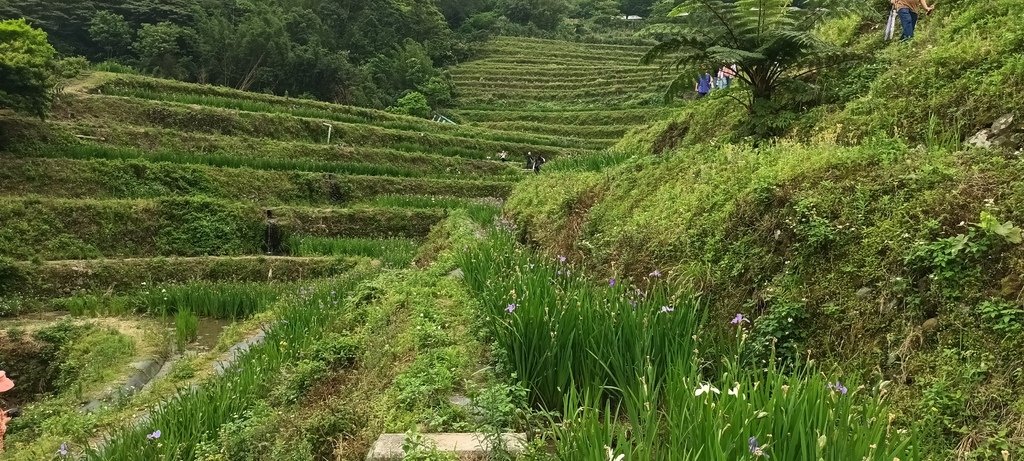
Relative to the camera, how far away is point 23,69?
1232 centimetres

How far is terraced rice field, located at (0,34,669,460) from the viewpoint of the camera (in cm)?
783

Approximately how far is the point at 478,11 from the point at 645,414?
206 feet

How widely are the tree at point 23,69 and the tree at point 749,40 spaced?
44.4 ft

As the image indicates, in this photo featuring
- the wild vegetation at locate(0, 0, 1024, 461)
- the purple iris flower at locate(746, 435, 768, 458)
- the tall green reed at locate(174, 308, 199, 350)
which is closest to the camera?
the purple iris flower at locate(746, 435, 768, 458)

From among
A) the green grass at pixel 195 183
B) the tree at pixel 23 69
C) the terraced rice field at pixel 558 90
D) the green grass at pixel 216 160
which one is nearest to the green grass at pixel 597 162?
the green grass at pixel 195 183

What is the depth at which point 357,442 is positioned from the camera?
2816mm

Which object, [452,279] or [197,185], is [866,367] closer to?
[452,279]

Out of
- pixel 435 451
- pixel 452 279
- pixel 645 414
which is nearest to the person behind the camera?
pixel 645 414

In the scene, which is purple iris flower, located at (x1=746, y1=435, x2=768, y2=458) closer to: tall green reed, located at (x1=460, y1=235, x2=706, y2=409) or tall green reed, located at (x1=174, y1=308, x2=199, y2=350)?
tall green reed, located at (x1=460, y1=235, x2=706, y2=409)

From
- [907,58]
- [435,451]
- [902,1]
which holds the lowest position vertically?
[435,451]

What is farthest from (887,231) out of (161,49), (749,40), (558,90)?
(558,90)


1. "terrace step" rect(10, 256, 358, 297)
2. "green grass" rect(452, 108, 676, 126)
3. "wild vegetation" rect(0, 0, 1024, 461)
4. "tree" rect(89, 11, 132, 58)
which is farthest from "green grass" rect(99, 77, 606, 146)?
"tree" rect(89, 11, 132, 58)

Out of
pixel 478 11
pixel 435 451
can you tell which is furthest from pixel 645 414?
pixel 478 11

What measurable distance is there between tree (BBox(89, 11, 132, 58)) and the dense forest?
0.18 feet
